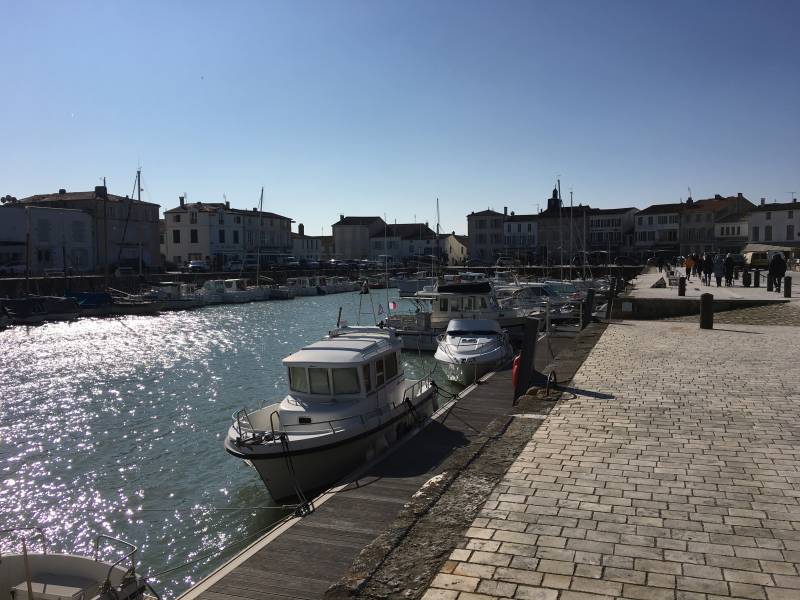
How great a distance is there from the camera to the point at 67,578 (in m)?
7.79

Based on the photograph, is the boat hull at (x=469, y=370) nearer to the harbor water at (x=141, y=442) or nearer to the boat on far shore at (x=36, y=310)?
the harbor water at (x=141, y=442)

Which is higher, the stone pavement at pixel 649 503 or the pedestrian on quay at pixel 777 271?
the pedestrian on quay at pixel 777 271

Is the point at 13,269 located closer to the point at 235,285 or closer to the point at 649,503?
the point at 235,285

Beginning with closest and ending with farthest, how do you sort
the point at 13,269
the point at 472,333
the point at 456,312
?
the point at 472,333
the point at 456,312
the point at 13,269

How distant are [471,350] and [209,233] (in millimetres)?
73220

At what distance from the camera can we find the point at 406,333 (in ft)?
104

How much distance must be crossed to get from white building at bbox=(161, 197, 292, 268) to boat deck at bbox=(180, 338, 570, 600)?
77525 millimetres

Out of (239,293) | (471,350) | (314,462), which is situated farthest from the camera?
(239,293)

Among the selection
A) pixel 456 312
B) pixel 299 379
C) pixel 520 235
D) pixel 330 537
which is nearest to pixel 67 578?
pixel 330 537

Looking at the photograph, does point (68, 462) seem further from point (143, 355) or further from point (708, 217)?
point (708, 217)

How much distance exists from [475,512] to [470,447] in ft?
8.85

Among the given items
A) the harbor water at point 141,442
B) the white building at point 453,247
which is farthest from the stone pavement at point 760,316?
the white building at point 453,247

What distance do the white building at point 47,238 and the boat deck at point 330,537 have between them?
58.9 meters

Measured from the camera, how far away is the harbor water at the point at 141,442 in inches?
489
